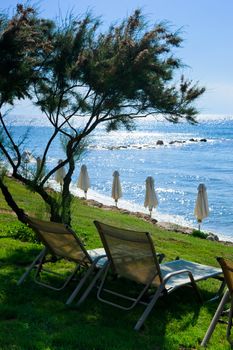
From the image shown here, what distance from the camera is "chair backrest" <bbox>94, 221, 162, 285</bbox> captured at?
4.58 meters

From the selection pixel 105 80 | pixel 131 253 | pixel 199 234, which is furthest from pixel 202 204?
pixel 131 253

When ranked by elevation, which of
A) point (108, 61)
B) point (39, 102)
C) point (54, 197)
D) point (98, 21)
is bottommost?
point (54, 197)

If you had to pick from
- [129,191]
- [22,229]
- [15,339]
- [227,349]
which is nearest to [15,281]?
[15,339]

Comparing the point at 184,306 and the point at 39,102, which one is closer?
the point at 184,306

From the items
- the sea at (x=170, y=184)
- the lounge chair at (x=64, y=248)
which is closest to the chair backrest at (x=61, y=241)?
the lounge chair at (x=64, y=248)

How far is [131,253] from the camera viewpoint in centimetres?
477

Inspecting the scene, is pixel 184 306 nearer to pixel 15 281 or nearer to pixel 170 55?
pixel 15 281

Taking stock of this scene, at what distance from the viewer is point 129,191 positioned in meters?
23.1

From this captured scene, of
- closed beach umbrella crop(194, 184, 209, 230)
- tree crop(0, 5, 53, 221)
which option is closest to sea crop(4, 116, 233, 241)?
tree crop(0, 5, 53, 221)

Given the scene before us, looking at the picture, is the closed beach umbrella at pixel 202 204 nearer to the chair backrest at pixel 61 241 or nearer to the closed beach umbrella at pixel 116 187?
the closed beach umbrella at pixel 116 187

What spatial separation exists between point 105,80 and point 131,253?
3.19 meters

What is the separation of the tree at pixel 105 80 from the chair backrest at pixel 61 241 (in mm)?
2308

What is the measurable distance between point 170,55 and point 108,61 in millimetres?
1072

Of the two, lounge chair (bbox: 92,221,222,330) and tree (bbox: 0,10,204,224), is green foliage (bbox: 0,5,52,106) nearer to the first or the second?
tree (bbox: 0,10,204,224)
